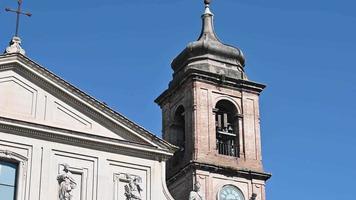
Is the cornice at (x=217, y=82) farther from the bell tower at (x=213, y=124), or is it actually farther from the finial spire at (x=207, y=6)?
the finial spire at (x=207, y=6)

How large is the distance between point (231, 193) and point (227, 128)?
2.28 meters

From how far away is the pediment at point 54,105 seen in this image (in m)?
22.4

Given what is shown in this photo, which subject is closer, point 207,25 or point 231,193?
point 231,193

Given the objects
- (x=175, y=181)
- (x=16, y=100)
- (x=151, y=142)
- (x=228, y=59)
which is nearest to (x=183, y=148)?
(x=175, y=181)

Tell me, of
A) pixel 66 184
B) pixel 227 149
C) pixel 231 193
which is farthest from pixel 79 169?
pixel 227 149

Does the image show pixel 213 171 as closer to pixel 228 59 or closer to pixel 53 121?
pixel 228 59

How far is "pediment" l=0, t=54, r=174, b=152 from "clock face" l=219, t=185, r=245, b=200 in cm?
494

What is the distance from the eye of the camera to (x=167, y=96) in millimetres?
30500

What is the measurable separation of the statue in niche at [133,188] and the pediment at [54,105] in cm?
104

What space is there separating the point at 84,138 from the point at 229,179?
672 centimetres

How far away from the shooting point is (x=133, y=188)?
22.5 metres

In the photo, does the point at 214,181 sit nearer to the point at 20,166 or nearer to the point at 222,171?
the point at 222,171

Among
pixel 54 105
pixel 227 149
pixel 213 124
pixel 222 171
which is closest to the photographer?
pixel 54 105

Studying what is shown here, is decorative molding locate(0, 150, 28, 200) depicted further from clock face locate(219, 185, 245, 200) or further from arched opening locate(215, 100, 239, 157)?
arched opening locate(215, 100, 239, 157)
